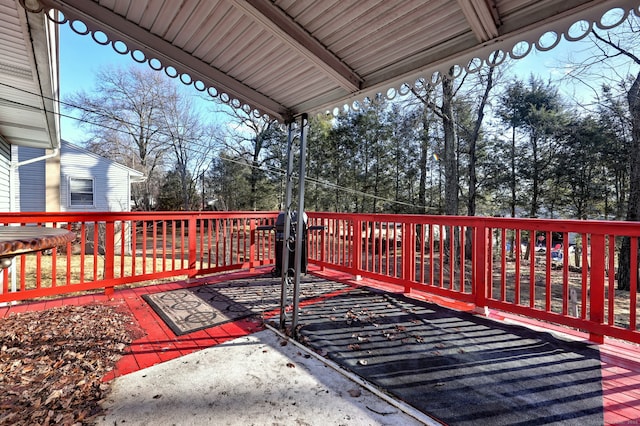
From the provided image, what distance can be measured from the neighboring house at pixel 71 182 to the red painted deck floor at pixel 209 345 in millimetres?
7378

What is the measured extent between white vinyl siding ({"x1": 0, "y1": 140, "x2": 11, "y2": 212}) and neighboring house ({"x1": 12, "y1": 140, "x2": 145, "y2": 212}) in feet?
4.21

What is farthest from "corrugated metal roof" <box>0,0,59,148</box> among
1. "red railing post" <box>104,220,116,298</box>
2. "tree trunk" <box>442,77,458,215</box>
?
"tree trunk" <box>442,77,458,215</box>

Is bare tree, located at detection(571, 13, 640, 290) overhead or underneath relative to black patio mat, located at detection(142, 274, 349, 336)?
overhead

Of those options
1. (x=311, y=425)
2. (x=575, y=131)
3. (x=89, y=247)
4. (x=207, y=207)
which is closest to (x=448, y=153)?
(x=575, y=131)

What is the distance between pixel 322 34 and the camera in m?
2.09

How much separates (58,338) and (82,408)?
3.76 ft

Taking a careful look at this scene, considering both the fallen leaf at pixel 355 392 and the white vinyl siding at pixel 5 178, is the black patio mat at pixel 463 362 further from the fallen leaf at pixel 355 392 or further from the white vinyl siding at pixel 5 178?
the white vinyl siding at pixel 5 178

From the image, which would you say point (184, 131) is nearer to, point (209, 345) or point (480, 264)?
point (209, 345)

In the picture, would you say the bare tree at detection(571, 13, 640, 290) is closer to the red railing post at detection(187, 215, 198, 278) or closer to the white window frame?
the red railing post at detection(187, 215, 198, 278)

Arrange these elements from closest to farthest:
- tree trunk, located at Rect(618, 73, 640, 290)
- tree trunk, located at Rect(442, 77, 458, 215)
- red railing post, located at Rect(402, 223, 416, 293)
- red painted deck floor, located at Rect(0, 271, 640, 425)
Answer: red painted deck floor, located at Rect(0, 271, 640, 425) → red railing post, located at Rect(402, 223, 416, 293) → tree trunk, located at Rect(618, 73, 640, 290) → tree trunk, located at Rect(442, 77, 458, 215)

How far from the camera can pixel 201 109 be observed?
59.6 feet

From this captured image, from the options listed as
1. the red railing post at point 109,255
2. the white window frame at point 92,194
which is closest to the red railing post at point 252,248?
the red railing post at point 109,255

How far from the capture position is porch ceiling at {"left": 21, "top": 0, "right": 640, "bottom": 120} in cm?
162

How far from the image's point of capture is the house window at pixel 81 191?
10445 millimetres
